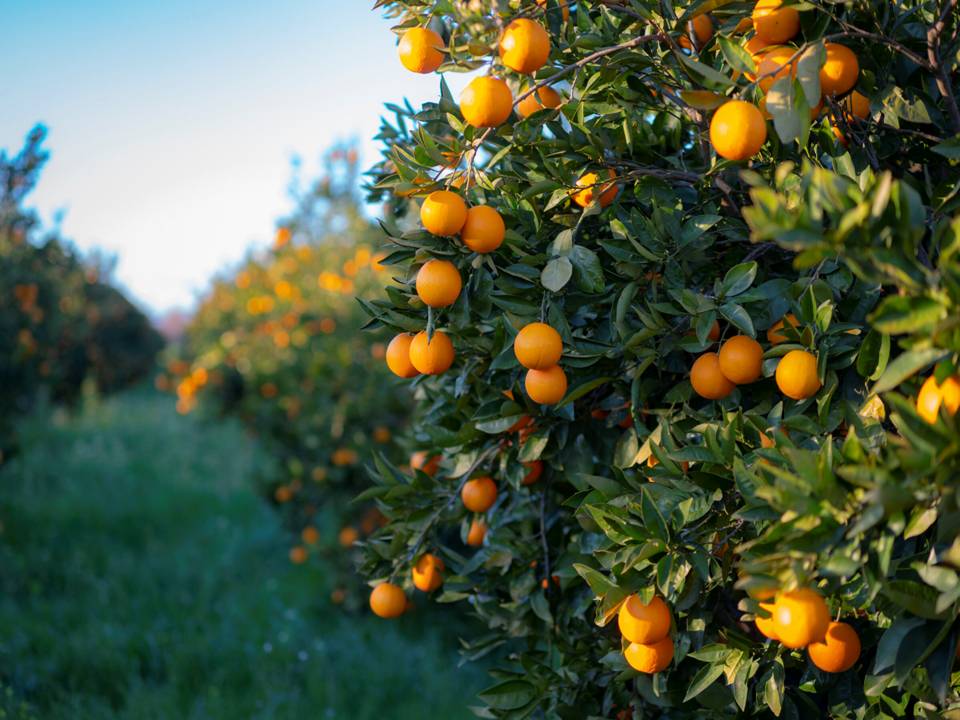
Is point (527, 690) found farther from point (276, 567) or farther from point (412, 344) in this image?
point (276, 567)

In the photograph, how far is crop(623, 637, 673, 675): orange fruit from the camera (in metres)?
1.18

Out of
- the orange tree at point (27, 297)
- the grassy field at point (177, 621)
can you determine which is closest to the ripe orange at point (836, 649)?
the grassy field at point (177, 621)

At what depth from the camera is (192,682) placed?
3.02 meters

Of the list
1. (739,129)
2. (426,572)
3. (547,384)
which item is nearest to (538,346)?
(547,384)

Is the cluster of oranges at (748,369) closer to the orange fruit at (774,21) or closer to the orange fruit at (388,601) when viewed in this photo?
the orange fruit at (774,21)

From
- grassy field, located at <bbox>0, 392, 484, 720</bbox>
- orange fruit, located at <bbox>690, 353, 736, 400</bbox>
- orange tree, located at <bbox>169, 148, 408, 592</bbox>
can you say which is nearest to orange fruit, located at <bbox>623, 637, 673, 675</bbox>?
orange fruit, located at <bbox>690, 353, 736, 400</bbox>

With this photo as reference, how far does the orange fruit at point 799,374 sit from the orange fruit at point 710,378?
112mm

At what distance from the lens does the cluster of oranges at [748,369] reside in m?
1.10

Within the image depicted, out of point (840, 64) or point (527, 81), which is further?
point (527, 81)

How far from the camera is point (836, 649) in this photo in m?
1.07

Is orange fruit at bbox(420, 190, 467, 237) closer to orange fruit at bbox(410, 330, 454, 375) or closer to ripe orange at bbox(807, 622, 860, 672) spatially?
orange fruit at bbox(410, 330, 454, 375)

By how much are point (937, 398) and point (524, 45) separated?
0.72m

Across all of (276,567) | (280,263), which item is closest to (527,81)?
(276,567)

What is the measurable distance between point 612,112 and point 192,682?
9.07 feet
